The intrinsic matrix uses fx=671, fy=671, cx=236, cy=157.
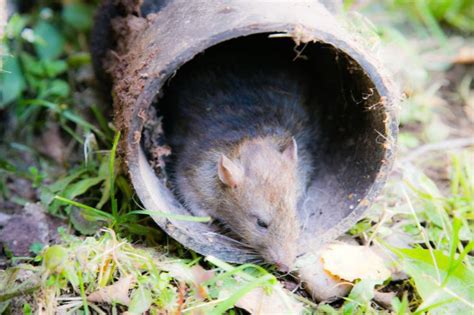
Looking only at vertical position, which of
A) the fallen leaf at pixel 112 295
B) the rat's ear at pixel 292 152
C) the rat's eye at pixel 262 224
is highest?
the rat's ear at pixel 292 152

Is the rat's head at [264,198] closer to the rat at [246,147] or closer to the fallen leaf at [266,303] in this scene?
the rat at [246,147]

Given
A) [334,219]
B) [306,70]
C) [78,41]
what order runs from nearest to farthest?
[334,219] < [306,70] < [78,41]

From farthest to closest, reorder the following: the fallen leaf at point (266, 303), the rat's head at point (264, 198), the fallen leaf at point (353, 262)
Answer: the rat's head at point (264, 198) < the fallen leaf at point (353, 262) < the fallen leaf at point (266, 303)

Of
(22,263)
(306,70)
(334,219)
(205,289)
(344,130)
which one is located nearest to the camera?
(205,289)

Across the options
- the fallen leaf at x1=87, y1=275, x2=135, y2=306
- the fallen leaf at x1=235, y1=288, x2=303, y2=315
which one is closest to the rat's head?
the fallen leaf at x1=235, y1=288, x2=303, y2=315

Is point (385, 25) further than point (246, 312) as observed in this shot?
Yes

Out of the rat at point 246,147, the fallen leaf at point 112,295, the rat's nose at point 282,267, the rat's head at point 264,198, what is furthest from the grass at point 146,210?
the rat at point 246,147

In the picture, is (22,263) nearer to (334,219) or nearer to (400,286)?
(334,219)

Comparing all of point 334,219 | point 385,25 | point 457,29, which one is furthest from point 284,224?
point 457,29
